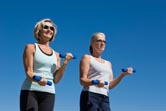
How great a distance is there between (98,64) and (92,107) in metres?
1.12

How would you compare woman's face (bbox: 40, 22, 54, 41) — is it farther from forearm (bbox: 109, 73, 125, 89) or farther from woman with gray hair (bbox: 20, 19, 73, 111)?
forearm (bbox: 109, 73, 125, 89)

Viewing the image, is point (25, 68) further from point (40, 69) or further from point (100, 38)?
point (100, 38)

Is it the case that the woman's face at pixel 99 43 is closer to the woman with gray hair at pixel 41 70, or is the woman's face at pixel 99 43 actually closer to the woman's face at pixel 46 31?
the woman with gray hair at pixel 41 70

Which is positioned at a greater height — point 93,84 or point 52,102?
point 93,84

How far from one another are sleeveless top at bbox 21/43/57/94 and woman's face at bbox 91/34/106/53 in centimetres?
165

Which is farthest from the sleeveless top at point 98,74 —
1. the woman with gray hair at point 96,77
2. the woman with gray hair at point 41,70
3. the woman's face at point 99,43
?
the woman with gray hair at point 41,70

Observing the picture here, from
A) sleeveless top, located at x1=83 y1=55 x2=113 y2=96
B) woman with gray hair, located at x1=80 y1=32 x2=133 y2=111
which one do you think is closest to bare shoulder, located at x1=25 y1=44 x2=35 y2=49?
woman with gray hair, located at x1=80 y1=32 x2=133 y2=111

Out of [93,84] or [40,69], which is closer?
[40,69]

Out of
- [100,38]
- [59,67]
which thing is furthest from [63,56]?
[100,38]

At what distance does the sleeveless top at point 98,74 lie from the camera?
30.1ft

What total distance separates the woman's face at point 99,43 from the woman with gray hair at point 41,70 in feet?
4.22

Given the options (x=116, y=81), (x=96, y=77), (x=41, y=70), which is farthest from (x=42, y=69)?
(x=116, y=81)

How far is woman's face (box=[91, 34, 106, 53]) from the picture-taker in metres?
9.58

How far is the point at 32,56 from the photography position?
8062mm
